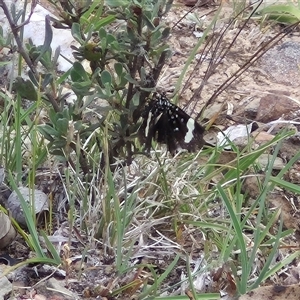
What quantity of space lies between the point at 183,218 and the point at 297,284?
40cm

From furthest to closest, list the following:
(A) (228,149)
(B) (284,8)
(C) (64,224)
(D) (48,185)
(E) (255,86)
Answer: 1. (B) (284,8)
2. (E) (255,86)
3. (A) (228,149)
4. (D) (48,185)
5. (C) (64,224)

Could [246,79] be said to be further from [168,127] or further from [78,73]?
[78,73]

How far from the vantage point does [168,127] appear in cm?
174

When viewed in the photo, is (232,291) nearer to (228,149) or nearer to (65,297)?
(65,297)

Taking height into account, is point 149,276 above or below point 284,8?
below

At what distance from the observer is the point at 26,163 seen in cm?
193

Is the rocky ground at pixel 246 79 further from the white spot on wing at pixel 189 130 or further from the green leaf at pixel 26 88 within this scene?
the green leaf at pixel 26 88

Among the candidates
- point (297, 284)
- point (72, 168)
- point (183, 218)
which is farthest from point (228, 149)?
point (297, 284)

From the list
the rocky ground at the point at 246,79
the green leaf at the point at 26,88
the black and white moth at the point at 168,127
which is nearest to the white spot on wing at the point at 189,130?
the black and white moth at the point at 168,127

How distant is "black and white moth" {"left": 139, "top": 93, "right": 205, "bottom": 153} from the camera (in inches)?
66.1

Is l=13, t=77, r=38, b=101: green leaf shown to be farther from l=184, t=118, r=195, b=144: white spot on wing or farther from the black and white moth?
l=184, t=118, r=195, b=144: white spot on wing

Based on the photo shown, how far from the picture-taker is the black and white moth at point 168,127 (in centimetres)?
168

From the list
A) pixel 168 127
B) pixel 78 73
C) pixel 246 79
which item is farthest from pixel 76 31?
A: pixel 246 79

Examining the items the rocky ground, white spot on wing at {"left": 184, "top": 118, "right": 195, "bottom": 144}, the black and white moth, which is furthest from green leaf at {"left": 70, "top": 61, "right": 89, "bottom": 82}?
the rocky ground
